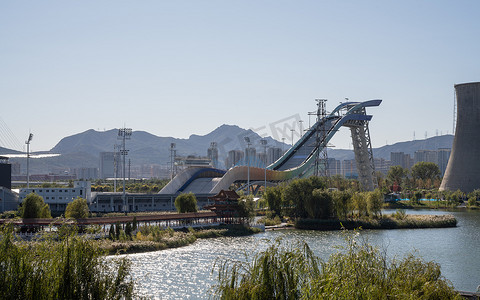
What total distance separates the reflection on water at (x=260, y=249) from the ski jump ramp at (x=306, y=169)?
2955cm

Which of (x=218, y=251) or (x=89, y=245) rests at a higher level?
(x=89, y=245)

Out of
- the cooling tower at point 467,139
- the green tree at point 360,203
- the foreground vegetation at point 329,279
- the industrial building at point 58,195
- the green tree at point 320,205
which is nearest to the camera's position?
the foreground vegetation at point 329,279

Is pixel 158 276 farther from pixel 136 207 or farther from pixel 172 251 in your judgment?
pixel 136 207

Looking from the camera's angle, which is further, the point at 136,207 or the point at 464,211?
the point at 464,211

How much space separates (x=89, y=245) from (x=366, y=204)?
137 ft

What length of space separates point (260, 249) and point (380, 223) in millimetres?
19722

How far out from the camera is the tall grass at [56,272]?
14.9 m

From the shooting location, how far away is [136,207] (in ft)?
227

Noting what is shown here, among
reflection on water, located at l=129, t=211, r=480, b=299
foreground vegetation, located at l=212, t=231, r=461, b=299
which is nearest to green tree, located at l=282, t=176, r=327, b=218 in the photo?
reflection on water, located at l=129, t=211, r=480, b=299

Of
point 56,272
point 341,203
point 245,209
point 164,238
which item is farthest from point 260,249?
point 56,272

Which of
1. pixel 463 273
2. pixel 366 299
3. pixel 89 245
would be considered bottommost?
pixel 463 273

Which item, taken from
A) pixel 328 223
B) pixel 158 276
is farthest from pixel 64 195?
pixel 158 276

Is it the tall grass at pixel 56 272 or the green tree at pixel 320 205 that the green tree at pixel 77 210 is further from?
the tall grass at pixel 56 272

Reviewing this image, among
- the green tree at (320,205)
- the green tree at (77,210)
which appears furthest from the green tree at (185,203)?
the green tree at (320,205)
